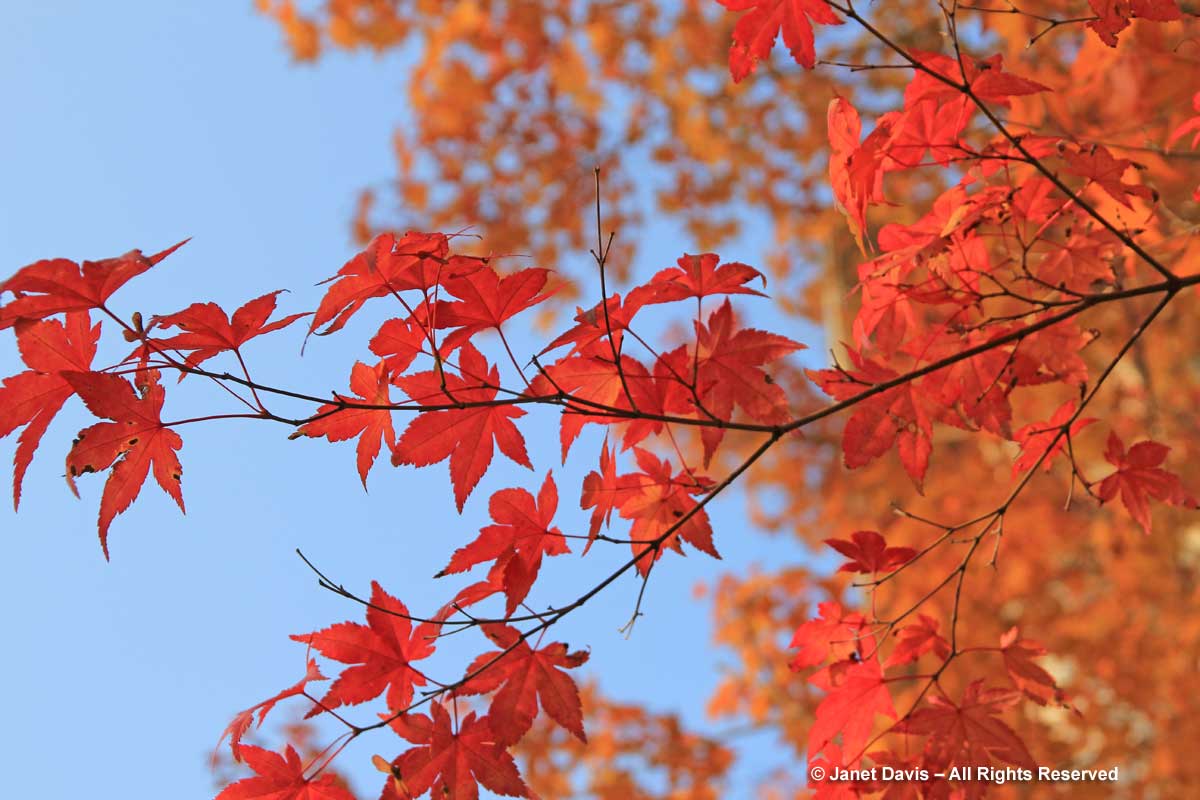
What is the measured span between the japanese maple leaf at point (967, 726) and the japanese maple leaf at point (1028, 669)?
7 centimetres

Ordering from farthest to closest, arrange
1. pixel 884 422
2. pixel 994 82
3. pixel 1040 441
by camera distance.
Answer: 1. pixel 1040 441
2. pixel 884 422
3. pixel 994 82

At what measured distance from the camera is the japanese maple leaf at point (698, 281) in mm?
1195

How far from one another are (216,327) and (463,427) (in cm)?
A: 32

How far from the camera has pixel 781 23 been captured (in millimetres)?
1291

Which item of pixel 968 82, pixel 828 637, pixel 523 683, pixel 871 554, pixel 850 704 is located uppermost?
pixel 968 82

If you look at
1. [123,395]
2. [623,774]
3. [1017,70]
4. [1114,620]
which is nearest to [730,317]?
[123,395]

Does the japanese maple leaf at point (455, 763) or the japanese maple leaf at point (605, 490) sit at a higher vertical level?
the japanese maple leaf at point (605, 490)

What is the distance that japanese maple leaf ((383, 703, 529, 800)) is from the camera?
1110 mm

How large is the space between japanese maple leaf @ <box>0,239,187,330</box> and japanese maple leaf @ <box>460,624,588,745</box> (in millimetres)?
592

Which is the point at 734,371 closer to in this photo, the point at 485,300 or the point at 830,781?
the point at 485,300

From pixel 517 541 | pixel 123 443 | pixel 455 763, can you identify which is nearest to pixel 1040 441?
pixel 517 541

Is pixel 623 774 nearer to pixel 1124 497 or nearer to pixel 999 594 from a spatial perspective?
pixel 999 594

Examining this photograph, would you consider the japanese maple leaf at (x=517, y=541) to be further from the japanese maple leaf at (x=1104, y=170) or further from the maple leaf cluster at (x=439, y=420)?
the japanese maple leaf at (x=1104, y=170)

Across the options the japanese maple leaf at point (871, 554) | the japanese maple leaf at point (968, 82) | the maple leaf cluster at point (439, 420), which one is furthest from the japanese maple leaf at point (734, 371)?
the japanese maple leaf at point (968, 82)
